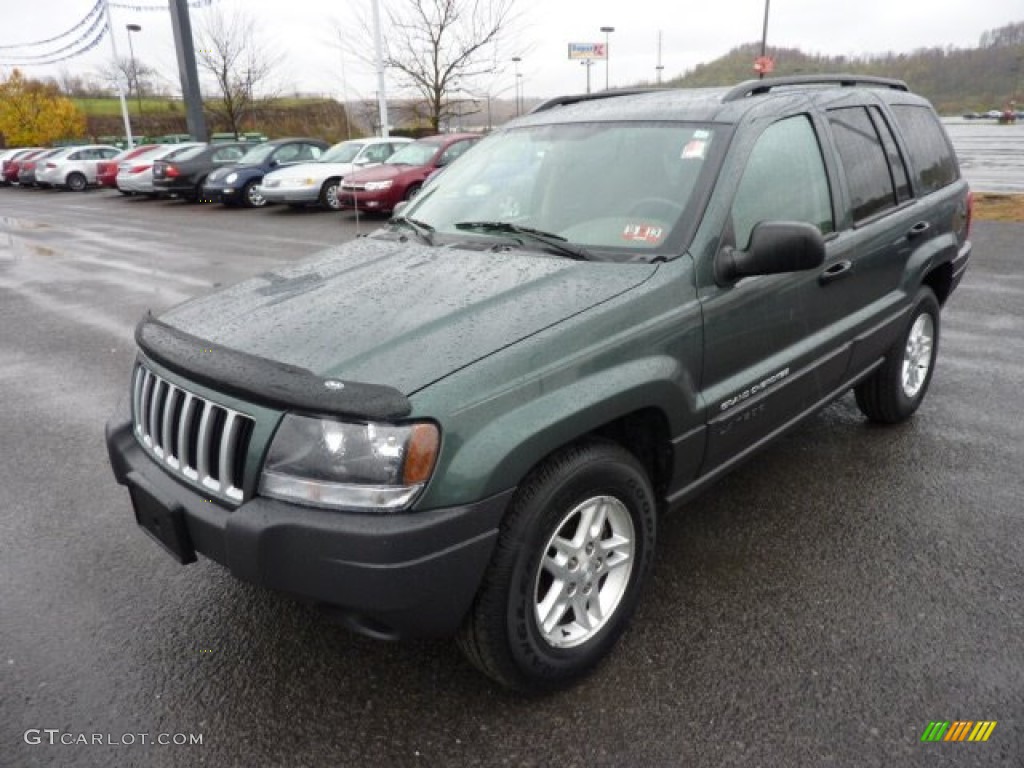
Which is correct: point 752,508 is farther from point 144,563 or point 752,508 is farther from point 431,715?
point 144,563

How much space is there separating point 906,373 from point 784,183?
183 centimetres

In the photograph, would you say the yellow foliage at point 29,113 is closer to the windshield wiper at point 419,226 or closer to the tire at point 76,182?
the tire at point 76,182

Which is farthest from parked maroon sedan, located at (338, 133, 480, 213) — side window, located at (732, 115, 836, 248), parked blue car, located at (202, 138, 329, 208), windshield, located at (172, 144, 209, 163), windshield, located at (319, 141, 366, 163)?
side window, located at (732, 115, 836, 248)

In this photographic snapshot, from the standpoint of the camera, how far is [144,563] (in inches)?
126

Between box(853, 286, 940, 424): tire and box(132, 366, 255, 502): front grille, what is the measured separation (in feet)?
10.8

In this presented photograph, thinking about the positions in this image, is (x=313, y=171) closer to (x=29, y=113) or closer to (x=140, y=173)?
(x=140, y=173)

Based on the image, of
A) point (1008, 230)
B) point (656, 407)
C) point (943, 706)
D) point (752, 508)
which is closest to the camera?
point (943, 706)

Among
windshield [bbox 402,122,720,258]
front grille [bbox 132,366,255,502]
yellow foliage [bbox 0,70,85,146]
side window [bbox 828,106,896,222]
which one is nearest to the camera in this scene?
front grille [bbox 132,366,255,502]

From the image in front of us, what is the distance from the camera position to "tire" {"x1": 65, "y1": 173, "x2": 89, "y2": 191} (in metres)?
26.9

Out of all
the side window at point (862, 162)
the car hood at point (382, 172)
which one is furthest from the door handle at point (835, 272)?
the car hood at point (382, 172)

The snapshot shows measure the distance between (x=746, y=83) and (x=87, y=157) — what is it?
29.9m

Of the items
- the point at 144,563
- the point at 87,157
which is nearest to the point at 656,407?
the point at 144,563

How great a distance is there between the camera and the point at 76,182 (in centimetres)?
2711

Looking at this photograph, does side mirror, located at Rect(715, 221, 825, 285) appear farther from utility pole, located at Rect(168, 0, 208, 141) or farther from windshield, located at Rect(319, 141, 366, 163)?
utility pole, located at Rect(168, 0, 208, 141)
